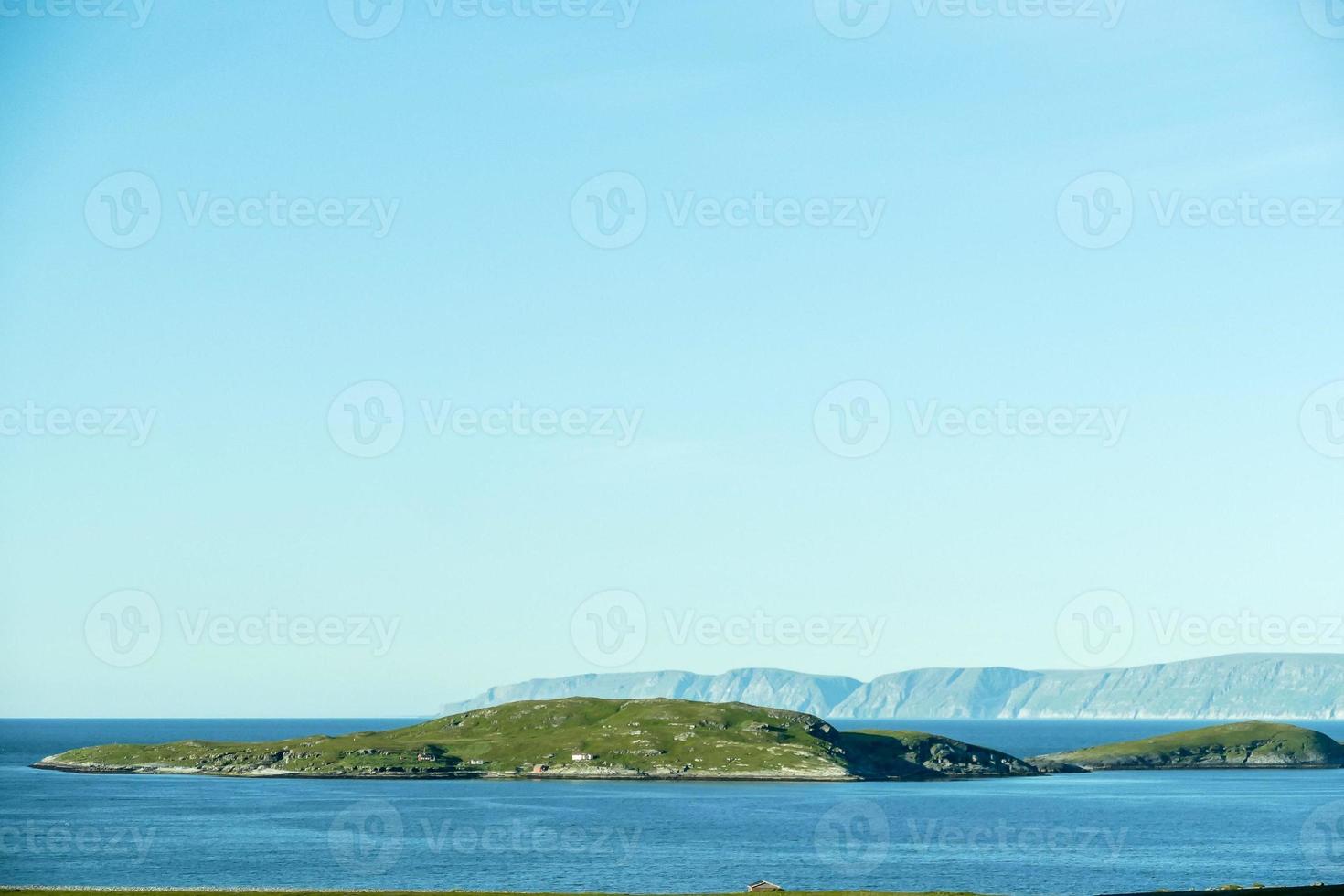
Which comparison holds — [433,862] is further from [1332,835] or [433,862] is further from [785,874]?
[1332,835]

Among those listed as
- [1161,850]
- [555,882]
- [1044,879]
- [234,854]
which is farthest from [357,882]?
[1161,850]

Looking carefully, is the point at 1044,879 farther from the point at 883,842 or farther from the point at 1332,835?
the point at 1332,835

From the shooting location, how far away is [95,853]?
541 ft

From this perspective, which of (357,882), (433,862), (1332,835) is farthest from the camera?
(1332,835)

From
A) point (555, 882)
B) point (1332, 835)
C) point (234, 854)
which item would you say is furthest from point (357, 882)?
point (1332, 835)

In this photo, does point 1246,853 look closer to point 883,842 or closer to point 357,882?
point 883,842

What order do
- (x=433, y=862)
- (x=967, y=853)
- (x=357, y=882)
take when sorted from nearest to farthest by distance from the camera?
(x=357, y=882)
(x=433, y=862)
(x=967, y=853)

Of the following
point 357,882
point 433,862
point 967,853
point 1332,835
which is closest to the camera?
point 357,882

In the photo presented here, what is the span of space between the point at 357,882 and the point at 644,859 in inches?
1371

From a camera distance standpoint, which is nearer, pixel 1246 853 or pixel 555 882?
pixel 555 882

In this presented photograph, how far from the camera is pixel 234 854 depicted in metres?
163

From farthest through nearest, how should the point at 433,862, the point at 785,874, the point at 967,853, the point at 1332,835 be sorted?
1. the point at 1332,835
2. the point at 967,853
3. the point at 433,862
4. the point at 785,874

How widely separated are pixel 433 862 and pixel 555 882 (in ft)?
70.8

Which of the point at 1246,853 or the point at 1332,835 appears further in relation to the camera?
the point at 1332,835
